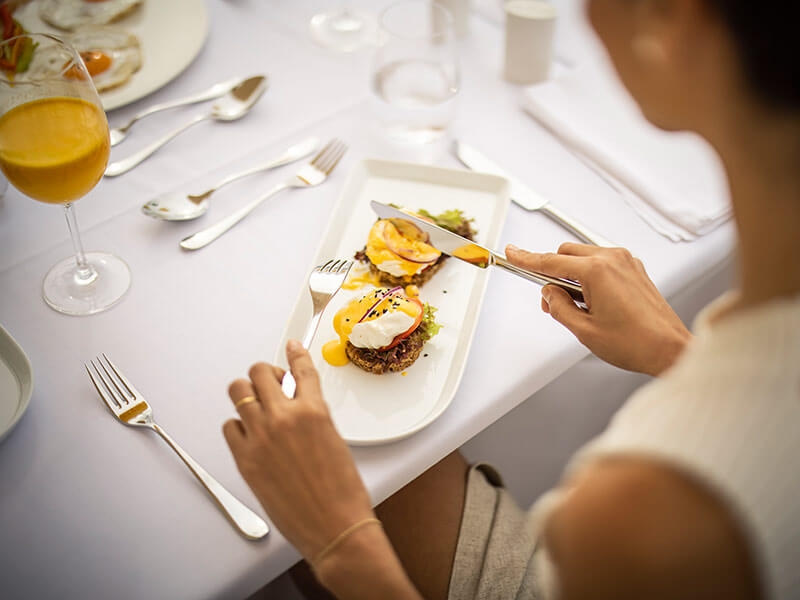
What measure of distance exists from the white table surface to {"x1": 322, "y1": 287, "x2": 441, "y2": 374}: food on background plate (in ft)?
0.30

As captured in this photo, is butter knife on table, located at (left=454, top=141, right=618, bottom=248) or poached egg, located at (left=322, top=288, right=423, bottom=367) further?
butter knife on table, located at (left=454, top=141, right=618, bottom=248)

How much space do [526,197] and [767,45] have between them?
2.63ft

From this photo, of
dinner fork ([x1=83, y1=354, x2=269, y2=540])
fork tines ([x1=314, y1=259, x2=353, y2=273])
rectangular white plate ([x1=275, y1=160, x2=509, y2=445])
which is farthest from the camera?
fork tines ([x1=314, y1=259, x2=353, y2=273])

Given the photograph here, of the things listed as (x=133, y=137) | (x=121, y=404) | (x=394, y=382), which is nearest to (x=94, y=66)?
(x=133, y=137)

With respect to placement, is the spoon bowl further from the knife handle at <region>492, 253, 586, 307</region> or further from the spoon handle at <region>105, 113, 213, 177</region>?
the knife handle at <region>492, 253, 586, 307</region>

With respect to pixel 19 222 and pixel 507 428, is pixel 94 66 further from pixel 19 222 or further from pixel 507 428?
pixel 507 428

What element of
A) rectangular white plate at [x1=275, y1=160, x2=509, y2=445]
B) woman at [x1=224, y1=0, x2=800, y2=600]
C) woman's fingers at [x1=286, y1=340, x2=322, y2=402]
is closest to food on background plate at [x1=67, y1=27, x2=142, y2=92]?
rectangular white plate at [x1=275, y1=160, x2=509, y2=445]

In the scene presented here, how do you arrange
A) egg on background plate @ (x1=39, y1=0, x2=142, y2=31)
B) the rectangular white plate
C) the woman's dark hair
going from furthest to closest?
egg on background plate @ (x1=39, y1=0, x2=142, y2=31)
the rectangular white plate
the woman's dark hair

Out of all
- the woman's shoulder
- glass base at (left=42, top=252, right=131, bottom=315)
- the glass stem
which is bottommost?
glass base at (left=42, top=252, right=131, bottom=315)

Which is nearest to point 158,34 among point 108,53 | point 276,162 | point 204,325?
point 108,53

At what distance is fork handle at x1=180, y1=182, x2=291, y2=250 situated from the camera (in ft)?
3.90

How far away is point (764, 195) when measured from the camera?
1.66 ft

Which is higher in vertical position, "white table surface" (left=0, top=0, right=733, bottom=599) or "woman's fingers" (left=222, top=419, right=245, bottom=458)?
"woman's fingers" (left=222, top=419, right=245, bottom=458)

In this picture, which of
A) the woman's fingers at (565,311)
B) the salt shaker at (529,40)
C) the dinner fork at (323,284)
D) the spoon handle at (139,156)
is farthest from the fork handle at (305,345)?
the salt shaker at (529,40)
